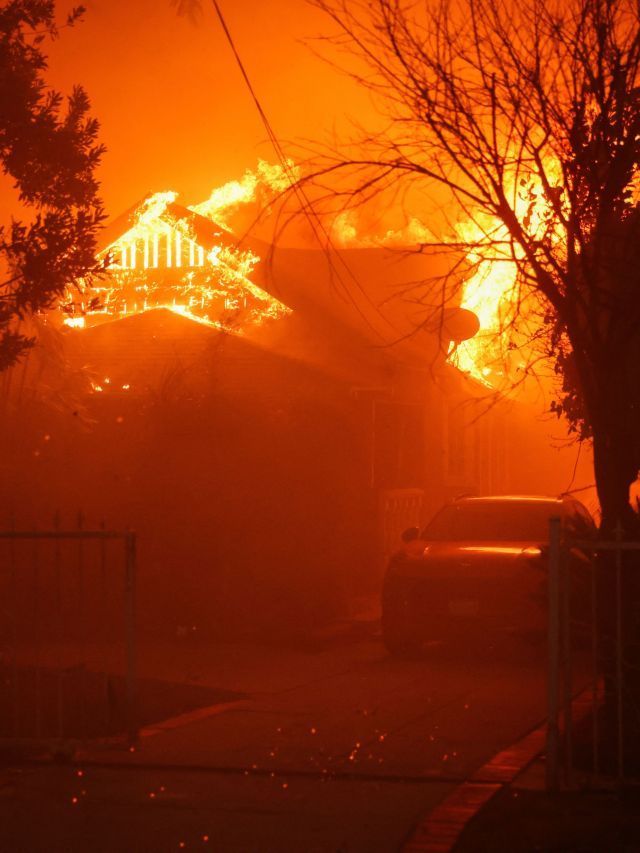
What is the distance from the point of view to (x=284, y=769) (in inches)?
319

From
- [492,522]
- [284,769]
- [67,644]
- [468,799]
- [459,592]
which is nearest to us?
[468,799]

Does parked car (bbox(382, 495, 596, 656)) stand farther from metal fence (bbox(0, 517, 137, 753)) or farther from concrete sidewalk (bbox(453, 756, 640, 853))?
concrete sidewalk (bbox(453, 756, 640, 853))

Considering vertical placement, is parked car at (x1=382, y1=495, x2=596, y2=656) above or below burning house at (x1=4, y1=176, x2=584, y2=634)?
below

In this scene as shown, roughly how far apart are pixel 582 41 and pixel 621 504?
3.05 meters

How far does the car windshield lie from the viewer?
14.7 m

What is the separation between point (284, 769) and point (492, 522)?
7231 millimetres

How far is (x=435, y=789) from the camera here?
7.67 metres

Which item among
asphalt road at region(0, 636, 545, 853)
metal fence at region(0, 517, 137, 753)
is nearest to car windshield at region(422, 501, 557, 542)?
asphalt road at region(0, 636, 545, 853)

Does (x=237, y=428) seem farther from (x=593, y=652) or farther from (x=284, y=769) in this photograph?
(x=593, y=652)

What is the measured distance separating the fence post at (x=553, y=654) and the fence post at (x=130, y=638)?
2535mm

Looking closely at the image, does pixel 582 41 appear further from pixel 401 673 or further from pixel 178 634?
pixel 178 634

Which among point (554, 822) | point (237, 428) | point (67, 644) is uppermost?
point (237, 428)

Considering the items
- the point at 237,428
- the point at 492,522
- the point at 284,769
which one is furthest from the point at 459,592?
the point at 284,769

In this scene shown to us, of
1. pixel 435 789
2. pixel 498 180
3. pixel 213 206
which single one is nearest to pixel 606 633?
pixel 435 789
